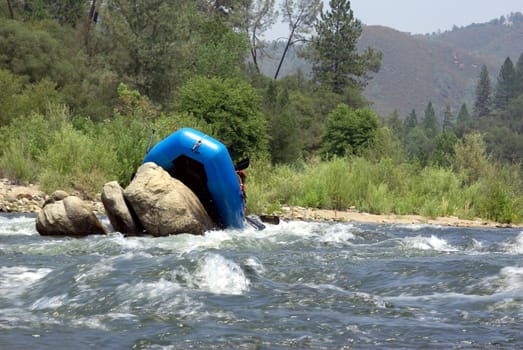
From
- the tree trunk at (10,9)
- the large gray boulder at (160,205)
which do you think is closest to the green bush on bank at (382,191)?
the large gray boulder at (160,205)

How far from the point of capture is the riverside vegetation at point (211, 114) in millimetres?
19047

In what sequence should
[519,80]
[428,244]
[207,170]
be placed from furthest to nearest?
[519,80] → [207,170] → [428,244]

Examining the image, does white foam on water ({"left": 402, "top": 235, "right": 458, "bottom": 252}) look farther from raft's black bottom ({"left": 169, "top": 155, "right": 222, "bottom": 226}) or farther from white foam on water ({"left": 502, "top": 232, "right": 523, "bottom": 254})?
raft's black bottom ({"left": 169, "top": 155, "right": 222, "bottom": 226})

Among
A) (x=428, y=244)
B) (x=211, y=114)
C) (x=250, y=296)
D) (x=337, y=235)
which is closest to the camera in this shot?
(x=250, y=296)

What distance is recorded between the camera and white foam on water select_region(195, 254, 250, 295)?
22.6 ft

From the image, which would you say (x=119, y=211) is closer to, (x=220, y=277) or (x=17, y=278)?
(x=17, y=278)

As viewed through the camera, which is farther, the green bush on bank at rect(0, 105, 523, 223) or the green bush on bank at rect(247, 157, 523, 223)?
the green bush on bank at rect(247, 157, 523, 223)

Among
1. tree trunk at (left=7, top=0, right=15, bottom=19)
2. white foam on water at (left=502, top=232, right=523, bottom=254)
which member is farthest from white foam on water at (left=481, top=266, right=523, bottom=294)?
tree trunk at (left=7, top=0, right=15, bottom=19)

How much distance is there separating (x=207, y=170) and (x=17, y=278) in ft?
17.0

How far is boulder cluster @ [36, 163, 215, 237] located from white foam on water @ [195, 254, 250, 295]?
336 centimetres

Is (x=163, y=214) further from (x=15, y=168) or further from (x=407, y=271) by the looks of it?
(x=15, y=168)

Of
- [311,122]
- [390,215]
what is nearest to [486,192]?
[390,215]

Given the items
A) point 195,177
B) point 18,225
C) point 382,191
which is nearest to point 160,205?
point 195,177

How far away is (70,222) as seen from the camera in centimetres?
1130
